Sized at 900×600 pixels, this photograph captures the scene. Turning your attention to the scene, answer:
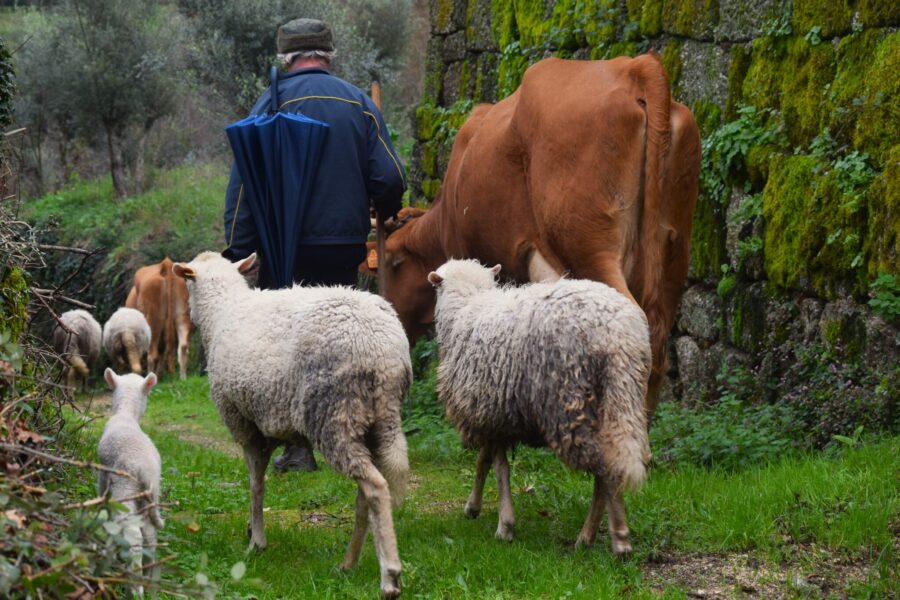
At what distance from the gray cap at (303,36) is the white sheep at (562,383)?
2838mm

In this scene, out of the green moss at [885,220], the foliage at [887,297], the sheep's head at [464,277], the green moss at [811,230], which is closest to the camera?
the sheep's head at [464,277]

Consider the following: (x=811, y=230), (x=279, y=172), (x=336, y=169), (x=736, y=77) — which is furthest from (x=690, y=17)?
(x=279, y=172)

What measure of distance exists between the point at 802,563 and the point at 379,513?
6.62 feet

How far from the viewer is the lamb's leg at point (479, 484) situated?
647 centimetres

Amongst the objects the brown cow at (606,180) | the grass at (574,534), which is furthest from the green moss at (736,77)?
the grass at (574,534)

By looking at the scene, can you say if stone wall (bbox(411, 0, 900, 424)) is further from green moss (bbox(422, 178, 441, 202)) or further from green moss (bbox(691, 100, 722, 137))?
green moss (bbox(422, 178, 441, 202))

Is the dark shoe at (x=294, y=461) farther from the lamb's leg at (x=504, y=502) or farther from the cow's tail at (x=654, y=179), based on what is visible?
the cow's tail at (x=654, y=179)

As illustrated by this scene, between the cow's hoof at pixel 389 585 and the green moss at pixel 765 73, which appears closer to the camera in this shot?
the cow's hoof at pixel 389 585

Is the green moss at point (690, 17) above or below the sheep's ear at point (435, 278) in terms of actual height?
above

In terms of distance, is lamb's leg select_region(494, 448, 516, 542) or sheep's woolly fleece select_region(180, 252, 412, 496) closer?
sheep's woolly fleece select_region(180, 252, 412, 496)

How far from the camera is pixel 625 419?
17.7 feet

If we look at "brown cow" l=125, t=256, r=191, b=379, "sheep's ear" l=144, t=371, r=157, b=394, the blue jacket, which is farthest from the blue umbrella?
"brown cow" l=125, t=256, r=191, b=379

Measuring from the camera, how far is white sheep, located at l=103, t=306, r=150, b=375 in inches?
622

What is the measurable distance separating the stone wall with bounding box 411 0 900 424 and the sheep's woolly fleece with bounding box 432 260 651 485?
2227mm
